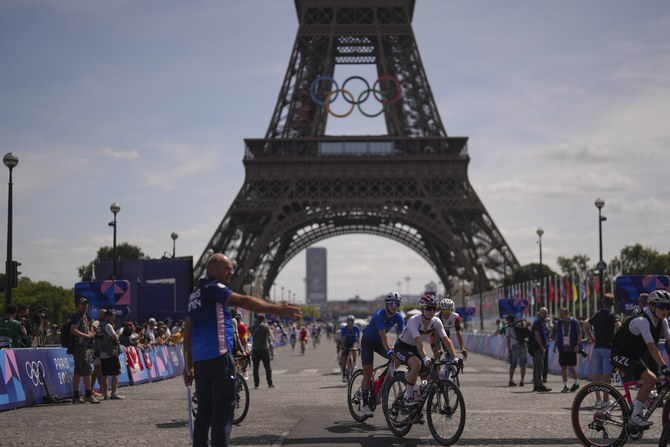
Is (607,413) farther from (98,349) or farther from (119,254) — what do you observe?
(119,254)

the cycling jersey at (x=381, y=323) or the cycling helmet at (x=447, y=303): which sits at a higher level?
the cycling helmet at (x=447, y=303)

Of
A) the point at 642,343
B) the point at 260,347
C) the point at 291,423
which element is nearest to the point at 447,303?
the point at 291,423

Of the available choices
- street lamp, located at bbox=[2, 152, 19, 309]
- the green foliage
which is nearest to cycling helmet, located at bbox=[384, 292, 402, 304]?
street lamp, located at bbox=[2, 152, 19, 309]

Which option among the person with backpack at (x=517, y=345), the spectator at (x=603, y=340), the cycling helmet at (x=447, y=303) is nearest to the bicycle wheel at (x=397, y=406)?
the cycling helmet at (x=447, y=303)

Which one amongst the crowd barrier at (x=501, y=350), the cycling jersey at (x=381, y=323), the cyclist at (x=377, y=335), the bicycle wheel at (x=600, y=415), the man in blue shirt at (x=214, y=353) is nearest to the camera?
the man in blue shirt at (x=214, y=353)

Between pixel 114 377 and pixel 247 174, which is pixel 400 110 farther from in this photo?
pixel 114 377

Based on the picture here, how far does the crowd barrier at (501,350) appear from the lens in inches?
969

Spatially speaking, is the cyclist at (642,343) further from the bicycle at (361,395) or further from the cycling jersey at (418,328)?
the bicycle at (361,395)

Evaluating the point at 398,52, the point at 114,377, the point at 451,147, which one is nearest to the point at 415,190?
the point at 451,147

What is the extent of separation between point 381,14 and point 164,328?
47.7 meters

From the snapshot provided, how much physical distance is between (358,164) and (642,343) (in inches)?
2381

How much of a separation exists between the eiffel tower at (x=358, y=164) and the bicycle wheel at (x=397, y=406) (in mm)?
54689

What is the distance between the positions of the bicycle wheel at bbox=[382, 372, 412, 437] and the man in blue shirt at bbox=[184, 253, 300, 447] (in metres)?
3.98

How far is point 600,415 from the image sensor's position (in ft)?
33.8
